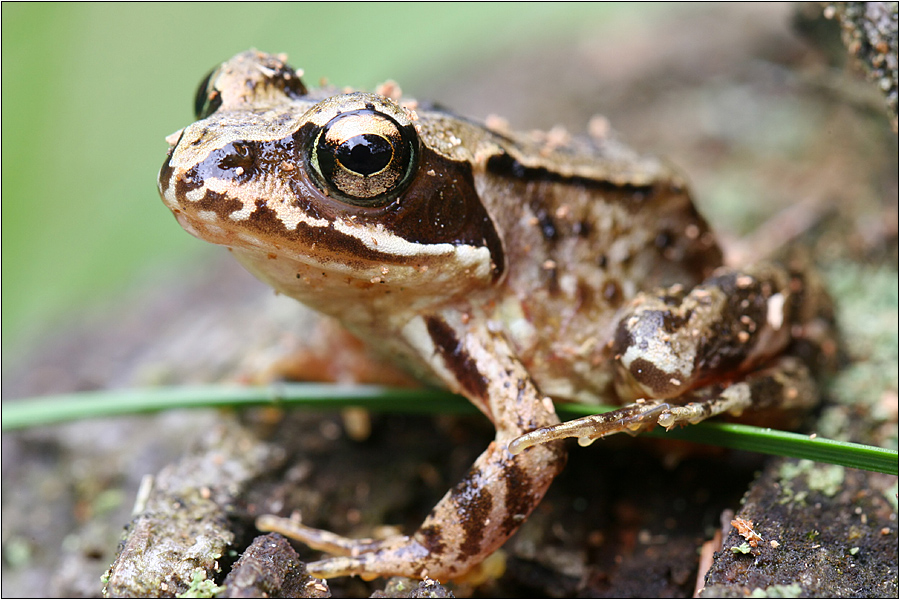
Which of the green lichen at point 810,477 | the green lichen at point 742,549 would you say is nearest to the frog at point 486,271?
the green lichen at point 810,477

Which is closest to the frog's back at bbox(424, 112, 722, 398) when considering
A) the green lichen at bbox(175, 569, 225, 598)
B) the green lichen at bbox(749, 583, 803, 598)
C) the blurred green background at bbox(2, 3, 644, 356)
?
the green lichen at bbox(749, 583, 803, 598)

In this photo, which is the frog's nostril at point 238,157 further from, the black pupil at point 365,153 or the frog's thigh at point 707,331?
the frog's thigh at point 707,331

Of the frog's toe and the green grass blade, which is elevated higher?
the green grass blade

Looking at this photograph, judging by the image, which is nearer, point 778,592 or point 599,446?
point 778,592

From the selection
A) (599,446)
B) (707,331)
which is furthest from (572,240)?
(599,446)

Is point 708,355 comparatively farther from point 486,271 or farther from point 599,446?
point 486,271

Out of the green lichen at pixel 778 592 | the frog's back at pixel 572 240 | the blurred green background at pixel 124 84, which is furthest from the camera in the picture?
the blurred green background at pixel 124 84

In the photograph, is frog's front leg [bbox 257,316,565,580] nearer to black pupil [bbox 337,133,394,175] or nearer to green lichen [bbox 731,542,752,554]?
green lichen [bbox 731,542,752,554]
